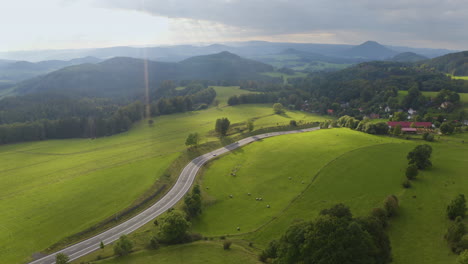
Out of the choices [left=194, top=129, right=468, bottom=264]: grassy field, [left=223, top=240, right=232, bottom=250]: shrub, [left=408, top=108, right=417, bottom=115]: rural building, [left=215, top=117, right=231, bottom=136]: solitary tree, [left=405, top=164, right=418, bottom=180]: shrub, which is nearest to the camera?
[left=223, top=240, right=232, bottom=250]: shrub

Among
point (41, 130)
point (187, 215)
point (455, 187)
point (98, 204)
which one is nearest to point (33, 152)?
point (41, 130)

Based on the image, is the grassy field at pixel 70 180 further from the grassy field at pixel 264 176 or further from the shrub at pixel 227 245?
the shrub at pixel 227 245

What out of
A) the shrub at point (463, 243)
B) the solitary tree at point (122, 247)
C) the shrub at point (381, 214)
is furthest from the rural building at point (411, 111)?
the solitary tree at point (122, 247)

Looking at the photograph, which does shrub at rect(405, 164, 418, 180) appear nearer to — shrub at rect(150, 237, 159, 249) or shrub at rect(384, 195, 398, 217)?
shrub at rect(384, 195, 398, 217)

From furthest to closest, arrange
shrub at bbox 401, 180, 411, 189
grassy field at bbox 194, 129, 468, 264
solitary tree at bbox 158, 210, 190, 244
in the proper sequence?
shrub at bbox 401, 180, 411, 189 → solitary tree at bbox 158, 210, 190, 244 → grassy field at bbox 194, 129, 468, 264

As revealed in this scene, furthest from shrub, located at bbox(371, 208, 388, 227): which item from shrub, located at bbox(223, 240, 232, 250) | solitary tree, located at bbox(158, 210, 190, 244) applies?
solitary tree, located at bbox(158, 210, 190, 244)

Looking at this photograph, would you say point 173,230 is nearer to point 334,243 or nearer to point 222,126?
point 334,243
